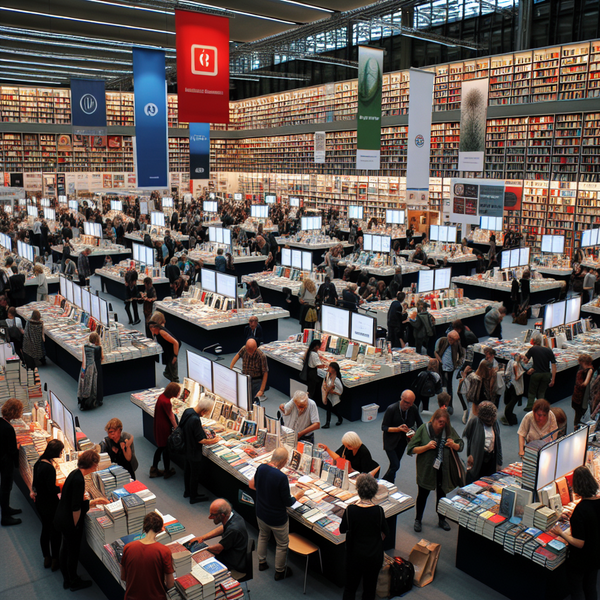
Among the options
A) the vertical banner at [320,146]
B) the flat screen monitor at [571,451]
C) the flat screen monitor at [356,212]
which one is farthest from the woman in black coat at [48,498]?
the vertical banner at [320,146]

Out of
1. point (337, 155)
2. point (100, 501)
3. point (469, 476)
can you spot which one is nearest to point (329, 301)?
point (469, 476)

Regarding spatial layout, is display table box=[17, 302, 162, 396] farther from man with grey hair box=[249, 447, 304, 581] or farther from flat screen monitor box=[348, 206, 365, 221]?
flat screen monitor box=[348, 206, 365, 221]

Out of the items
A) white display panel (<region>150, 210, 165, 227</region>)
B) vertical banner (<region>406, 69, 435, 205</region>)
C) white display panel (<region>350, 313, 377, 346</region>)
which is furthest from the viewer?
white display panel (<region>150, 210, 165, 227</region>)

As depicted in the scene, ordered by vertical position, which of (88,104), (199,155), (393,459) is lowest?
(393,459)

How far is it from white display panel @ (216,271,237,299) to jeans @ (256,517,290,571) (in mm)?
6231

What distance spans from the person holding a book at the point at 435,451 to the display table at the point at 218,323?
5.30 metres

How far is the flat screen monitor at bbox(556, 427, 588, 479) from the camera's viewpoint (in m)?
4.69

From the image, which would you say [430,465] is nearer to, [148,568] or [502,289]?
[148,568]

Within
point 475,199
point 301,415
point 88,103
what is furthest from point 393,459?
point 88,103

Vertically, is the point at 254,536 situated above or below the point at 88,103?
below

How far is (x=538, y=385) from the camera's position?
7453 mm

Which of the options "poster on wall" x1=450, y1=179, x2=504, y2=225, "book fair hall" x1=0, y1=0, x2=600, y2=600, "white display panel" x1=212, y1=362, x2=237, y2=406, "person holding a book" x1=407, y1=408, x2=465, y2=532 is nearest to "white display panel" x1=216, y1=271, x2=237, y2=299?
"book fair hall" x1=0, y1=0, x2=600, y2=600

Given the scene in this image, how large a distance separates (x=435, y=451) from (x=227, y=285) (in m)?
6.30

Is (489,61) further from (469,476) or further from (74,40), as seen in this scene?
(469,476)
